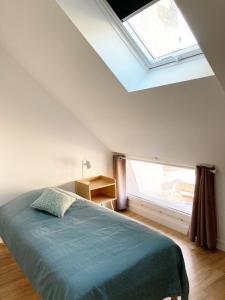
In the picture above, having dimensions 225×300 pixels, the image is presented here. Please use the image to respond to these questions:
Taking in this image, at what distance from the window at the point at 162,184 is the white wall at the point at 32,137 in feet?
2.90

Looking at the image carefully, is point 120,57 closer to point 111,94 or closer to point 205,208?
point 111,94

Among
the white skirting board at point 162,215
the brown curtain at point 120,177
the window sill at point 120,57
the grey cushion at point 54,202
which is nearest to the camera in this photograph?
the window sill at point 120,57

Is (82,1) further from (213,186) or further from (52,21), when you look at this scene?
(213,186)

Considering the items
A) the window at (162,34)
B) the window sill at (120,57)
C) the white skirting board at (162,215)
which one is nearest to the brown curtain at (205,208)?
the white skirting board at (162,215)

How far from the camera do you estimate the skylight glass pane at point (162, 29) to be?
194cm

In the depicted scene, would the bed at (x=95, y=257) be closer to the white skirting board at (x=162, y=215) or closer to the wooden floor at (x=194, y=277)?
the wooden floor at (x=194, y=277)

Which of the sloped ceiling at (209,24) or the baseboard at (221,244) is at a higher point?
the sloped ceiling at (209,24)

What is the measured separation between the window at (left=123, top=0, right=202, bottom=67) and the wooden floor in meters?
2.00

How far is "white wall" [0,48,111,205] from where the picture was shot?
296 centimetres

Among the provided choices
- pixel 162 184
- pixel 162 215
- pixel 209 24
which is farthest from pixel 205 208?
pixel 209 24

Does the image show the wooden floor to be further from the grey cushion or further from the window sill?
the window sill

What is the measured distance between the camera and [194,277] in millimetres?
2303

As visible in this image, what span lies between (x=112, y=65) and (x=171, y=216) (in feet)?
7.15

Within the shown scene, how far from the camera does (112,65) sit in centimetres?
214
